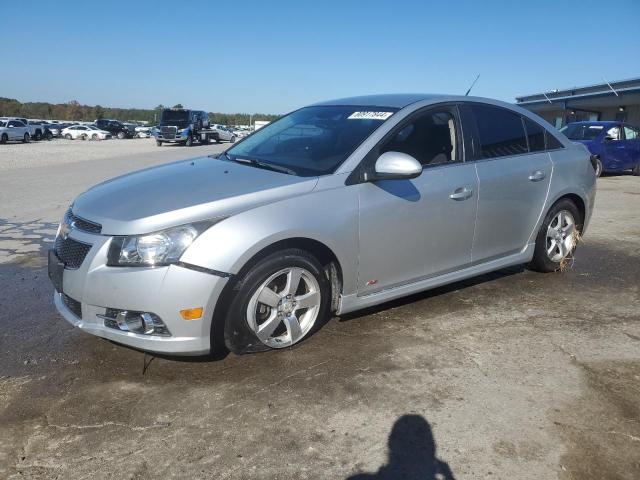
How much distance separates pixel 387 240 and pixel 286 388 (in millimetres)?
1230

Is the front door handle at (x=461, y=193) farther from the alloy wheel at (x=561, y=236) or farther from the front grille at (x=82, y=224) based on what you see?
the front grille at (x=82, y=224)

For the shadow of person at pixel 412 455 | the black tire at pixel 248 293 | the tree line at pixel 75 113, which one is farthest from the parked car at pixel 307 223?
the tree line at pixel 75 113

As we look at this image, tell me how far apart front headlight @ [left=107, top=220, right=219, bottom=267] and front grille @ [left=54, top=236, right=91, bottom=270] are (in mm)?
236

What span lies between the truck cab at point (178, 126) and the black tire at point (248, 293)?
32.2m

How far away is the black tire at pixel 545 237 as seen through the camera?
4969 mm

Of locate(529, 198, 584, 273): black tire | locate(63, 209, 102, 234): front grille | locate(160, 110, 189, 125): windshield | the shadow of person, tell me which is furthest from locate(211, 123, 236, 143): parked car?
the shadow of person

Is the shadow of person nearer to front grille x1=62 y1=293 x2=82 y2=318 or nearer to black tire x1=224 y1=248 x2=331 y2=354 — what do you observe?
black tire x1=224 y1=248 x2=331 y2=354

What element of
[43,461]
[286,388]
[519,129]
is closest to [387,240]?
[286,388]

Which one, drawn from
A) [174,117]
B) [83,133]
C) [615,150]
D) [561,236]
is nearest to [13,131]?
[174,117]

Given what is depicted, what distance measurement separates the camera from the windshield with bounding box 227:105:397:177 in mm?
Result: 3754

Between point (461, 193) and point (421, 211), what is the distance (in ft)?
1.44

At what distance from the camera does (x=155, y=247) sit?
2990 mm

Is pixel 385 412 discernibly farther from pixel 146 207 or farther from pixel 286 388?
pixel 146 207

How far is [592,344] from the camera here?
374 centimetres
